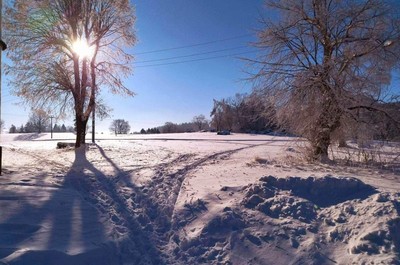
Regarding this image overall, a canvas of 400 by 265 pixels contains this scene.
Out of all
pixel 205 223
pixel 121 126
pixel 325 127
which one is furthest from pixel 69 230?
pixel 121 126

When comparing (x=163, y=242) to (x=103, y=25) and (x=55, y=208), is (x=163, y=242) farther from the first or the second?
(x=103, y=25)

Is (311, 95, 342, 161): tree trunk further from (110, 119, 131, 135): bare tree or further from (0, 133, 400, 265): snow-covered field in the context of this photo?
(110, 119, 131, 135): bare tree

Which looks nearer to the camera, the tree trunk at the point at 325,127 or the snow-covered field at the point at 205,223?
the snow-covered field at the point at 205,223

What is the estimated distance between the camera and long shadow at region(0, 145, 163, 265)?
4.27 metres

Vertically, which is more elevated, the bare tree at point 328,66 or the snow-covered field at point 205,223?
→ the bare tree at point 328,66

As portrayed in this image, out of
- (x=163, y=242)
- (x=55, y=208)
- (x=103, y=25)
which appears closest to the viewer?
(x=163, y=242)

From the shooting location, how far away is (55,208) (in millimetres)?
6035

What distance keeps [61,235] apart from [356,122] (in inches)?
425

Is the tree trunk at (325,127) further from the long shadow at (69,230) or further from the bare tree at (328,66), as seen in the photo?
the long shadow at (69,230)

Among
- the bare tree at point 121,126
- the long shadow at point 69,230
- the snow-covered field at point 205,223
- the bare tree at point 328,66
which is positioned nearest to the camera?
the long shadow at point 69,230

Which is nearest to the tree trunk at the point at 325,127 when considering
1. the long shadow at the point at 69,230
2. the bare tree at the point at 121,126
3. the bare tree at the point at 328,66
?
the bare tree at the point at 328,66

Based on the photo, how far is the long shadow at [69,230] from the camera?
427cm

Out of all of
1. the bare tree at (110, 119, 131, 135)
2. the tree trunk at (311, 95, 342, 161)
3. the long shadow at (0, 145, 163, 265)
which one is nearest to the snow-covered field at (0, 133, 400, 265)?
the long shadow at (0, 145, 163, 265)

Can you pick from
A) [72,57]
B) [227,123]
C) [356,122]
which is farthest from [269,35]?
[227,123]
